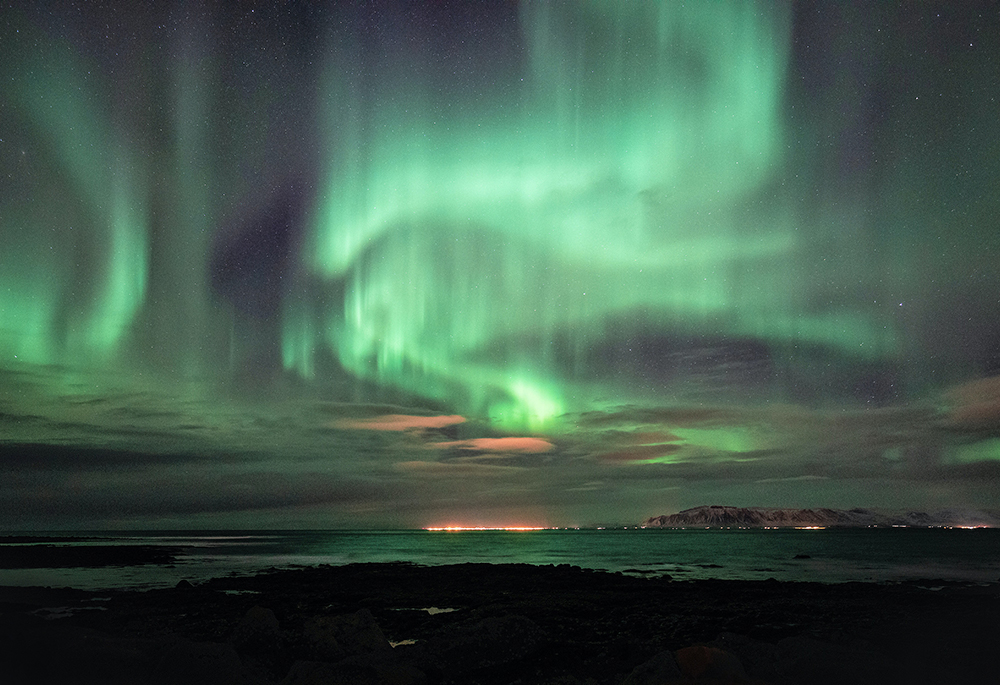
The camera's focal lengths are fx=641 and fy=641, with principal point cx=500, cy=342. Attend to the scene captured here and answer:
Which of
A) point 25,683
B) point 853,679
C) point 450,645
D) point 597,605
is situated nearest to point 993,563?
point 597,605

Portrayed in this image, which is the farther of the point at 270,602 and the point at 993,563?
the point at 993,563

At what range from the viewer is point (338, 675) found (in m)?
13.3

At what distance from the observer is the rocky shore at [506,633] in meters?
14.2

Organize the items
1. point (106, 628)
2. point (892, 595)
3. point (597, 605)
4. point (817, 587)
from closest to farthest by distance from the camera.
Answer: point (106, 628) < point (597, 605) < point (892, 595) < point (817, 587)

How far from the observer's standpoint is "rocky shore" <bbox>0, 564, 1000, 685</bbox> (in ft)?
46.5

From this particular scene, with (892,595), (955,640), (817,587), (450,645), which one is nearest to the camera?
(450,645)

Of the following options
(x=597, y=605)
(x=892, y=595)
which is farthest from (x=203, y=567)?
(x=892, y=595)

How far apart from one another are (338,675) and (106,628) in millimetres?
13912

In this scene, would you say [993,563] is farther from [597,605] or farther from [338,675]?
[338,675]

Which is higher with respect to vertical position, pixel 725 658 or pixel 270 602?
pixel 725 658

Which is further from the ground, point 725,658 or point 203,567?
point 725,658

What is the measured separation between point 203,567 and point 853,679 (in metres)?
53.6

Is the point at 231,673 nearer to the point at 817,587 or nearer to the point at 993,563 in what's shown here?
the point at 817,587

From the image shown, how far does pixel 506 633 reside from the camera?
18.6 meters
